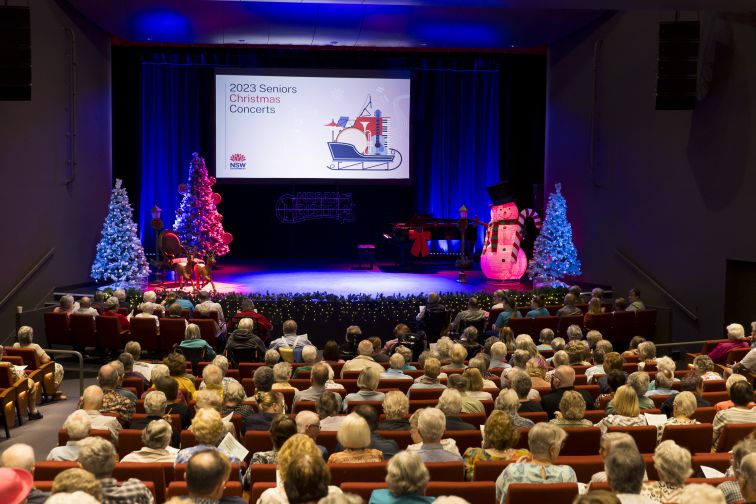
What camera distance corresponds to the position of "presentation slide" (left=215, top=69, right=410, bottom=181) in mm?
19406

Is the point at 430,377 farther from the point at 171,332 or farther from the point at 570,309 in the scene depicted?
the point at 570,309

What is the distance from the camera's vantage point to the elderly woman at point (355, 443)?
14.9 feet

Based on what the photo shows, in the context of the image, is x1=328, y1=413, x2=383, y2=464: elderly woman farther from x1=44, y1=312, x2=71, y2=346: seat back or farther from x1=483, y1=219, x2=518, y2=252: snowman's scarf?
x1=483, y1=219, x2=518, y2=252: snowman's scarf

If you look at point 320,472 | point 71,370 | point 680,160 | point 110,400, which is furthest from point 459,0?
point 320,472

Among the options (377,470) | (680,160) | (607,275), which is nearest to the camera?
(377,470)

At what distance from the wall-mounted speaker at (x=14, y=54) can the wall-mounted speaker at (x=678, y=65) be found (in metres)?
8.44

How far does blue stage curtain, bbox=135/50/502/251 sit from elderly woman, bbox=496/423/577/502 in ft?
53.1

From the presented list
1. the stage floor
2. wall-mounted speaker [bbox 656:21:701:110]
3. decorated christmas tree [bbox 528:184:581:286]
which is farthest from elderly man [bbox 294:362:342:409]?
decorated christmas tree [bbox 528:184:581:286]

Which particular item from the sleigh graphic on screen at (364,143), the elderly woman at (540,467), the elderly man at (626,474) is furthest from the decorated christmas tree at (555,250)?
the elderly man at (626,474)

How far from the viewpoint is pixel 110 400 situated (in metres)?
6.15

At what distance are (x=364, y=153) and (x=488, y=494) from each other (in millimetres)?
16256

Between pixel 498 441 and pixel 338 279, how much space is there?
12565 millimetres

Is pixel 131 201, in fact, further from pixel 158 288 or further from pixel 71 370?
pixel 71 370

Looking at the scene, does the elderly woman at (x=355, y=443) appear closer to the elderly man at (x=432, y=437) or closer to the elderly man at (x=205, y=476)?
the elderly man at (x=432, y=437)
